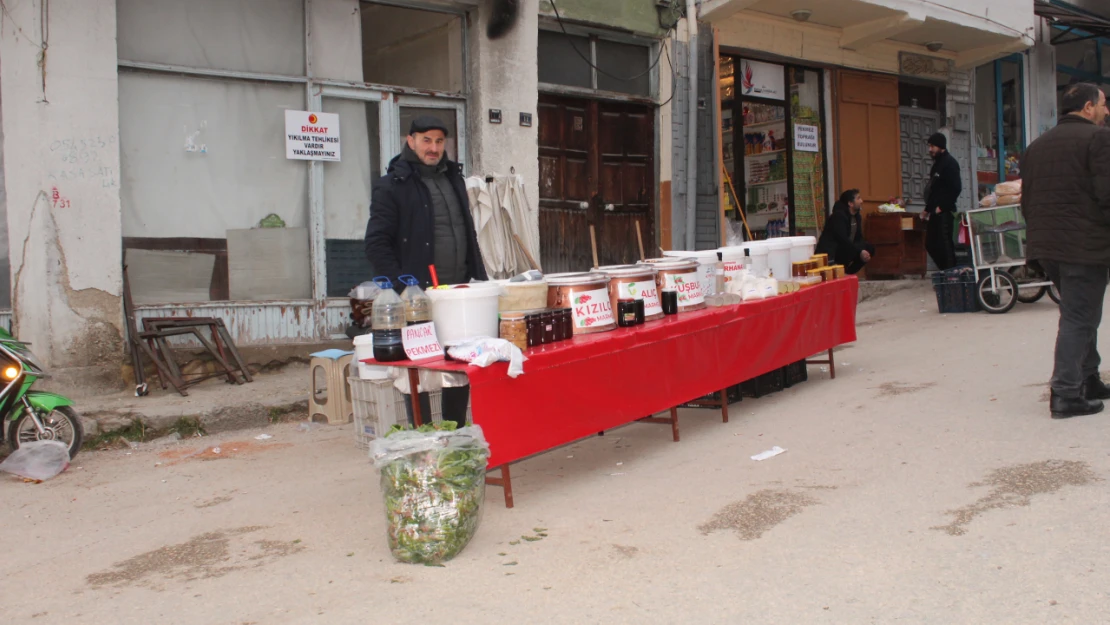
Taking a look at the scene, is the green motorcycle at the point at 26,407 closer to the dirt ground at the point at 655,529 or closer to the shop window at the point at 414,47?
the dirt ground at the point at 655,529

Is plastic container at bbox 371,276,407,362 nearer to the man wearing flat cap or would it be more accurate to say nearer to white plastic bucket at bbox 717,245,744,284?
the man wearing flat cap

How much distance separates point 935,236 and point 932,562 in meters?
10.7

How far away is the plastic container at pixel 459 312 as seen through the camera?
502 centimetres

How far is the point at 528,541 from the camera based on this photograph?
4574 millimetres

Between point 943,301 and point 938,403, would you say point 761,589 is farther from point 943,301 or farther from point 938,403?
point 943,301

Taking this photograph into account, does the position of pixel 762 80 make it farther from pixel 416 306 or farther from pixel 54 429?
pixel 54 429

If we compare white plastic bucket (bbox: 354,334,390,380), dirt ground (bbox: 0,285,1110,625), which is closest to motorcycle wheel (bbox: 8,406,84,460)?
dirt ground (bbox: 0,285,1110,625)

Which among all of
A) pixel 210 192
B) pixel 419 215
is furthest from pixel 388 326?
pixel 210 192

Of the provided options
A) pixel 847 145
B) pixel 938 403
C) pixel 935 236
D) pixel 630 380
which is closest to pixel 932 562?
pixel 630 380

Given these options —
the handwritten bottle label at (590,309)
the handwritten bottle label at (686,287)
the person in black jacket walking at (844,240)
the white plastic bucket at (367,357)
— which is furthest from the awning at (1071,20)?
the white plastic bucket at (367,357)

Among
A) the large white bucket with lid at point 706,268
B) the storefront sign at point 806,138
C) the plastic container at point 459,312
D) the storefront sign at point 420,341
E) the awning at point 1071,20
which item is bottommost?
the storefront sign at point 420,341

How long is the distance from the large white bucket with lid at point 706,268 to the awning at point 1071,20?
13.7 m

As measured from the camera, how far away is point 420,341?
4.91m

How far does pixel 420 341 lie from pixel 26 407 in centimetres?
338
